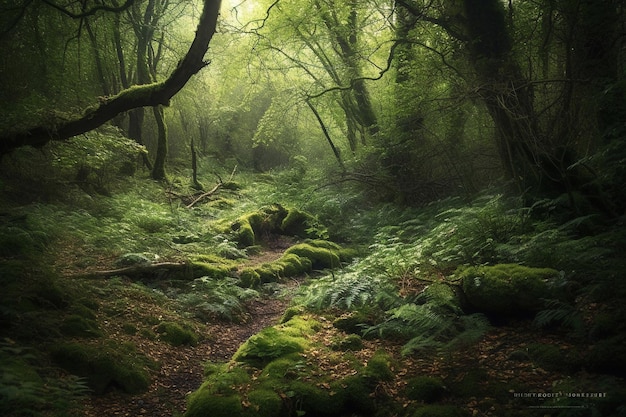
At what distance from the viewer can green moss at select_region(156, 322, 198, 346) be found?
237 inches

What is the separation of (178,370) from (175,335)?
0.80m

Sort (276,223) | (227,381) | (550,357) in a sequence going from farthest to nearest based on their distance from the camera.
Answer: (276,223), (227,381), (550,357)

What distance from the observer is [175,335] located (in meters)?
6.10

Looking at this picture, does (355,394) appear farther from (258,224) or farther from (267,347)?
(258,224)

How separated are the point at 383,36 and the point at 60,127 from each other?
11759 mm

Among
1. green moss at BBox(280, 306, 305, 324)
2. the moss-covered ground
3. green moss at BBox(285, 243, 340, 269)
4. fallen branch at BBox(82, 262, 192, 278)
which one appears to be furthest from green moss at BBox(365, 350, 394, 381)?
green moss at BBox(285, 243, 340, 269)

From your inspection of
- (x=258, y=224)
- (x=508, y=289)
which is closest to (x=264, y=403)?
(x=508, y=289)

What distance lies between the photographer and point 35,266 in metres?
6.12

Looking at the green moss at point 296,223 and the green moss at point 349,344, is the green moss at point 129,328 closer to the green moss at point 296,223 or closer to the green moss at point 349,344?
the green moss at point 349,344

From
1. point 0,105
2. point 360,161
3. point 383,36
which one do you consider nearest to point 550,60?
point 360,161

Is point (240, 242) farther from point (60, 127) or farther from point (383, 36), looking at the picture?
point (383, 36)

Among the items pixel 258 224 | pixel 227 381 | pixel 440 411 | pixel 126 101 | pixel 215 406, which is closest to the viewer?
pixel 440 411

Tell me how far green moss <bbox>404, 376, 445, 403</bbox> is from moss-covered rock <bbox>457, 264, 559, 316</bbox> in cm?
134

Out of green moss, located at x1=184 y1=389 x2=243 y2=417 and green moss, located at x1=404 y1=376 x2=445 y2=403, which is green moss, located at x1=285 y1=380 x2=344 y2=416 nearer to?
green moss, located at x1=184 y1=389 x2=243 y2=417
